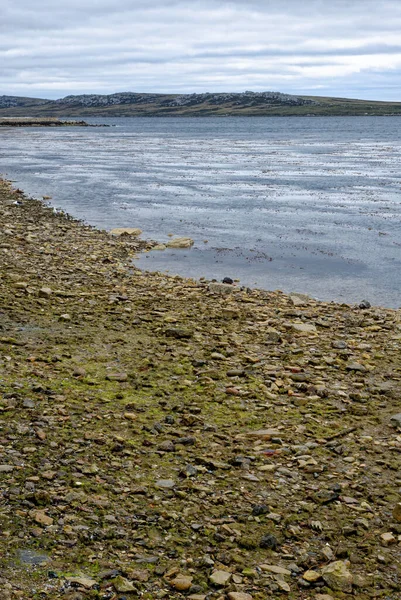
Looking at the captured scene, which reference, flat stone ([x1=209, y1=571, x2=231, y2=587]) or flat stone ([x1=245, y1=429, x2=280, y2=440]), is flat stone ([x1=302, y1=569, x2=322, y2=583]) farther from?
flat stone ([x1=245, y1=429, x2=280, y2=440])

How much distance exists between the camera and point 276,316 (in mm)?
14945

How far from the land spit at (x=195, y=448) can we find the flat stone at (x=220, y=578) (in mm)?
15

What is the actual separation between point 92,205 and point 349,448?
26860 mm

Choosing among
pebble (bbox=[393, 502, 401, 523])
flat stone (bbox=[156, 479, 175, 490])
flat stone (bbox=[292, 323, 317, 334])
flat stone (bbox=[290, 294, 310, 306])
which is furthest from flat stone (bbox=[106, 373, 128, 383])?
flat stone (bbox=[290, 294, 310, 306])

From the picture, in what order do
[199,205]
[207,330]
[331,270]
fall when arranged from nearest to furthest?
[207,330] → [331,270] → [199,205]

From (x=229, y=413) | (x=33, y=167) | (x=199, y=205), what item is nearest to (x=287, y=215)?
(x=199, y=205)

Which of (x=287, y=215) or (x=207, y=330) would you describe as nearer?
(x=207, y=330)

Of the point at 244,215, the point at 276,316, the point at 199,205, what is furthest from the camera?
the point at 199,205

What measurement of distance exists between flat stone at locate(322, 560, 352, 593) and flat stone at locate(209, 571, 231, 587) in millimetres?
905

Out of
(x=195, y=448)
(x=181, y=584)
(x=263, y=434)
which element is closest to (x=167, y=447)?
(x=195, y=448)

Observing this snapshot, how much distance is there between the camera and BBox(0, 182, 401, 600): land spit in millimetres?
6355

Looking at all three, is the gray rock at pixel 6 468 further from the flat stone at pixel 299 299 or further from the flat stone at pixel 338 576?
the flat stone at pixel 299 299

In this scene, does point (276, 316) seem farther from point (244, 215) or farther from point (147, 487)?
point (244, 215)

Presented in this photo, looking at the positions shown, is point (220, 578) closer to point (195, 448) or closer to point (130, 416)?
point (195, 448)
